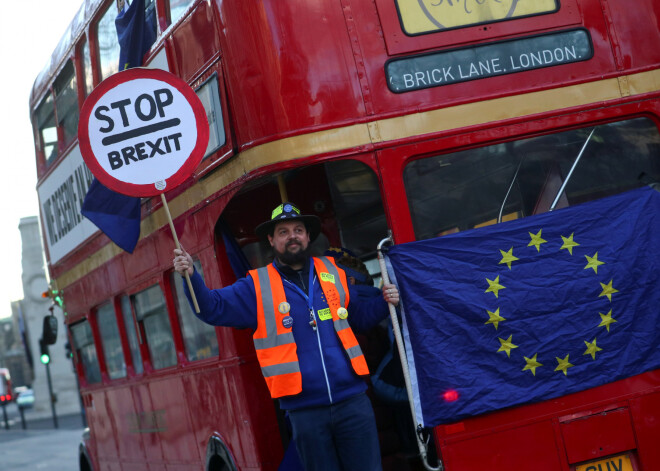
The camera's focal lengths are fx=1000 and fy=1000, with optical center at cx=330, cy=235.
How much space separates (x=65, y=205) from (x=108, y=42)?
2.38m

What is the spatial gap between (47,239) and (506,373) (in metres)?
7.19

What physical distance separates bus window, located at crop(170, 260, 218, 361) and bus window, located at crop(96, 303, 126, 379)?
6.33 feet

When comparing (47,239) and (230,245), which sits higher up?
(47,239)

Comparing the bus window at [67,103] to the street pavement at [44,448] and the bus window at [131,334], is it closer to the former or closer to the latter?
the bus window at [131,334]

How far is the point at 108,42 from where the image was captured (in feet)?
27.0

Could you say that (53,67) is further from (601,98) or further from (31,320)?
(31,320)

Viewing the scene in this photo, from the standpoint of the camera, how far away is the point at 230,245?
21.6 ft

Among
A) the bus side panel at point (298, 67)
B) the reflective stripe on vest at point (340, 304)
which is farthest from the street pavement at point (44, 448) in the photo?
the bus side panel at point (298, 67)

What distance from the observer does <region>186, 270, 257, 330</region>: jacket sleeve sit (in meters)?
5.51

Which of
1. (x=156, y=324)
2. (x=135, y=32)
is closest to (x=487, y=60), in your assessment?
(x=135, y=32)

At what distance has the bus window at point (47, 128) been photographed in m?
10.5

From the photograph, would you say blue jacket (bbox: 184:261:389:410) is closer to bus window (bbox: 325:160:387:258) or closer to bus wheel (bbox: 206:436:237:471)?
bus window (bbox: 325:160:387:258)

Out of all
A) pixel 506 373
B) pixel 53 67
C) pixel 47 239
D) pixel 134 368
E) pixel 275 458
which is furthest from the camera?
pixel 47 239

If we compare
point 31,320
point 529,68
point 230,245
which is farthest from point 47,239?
point 31,320
